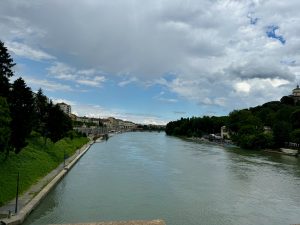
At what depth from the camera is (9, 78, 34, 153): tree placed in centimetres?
2456

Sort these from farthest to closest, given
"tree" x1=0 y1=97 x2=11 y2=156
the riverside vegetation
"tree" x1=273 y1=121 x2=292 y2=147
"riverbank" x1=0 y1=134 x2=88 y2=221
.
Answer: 1. "tree" x1=273 y1=121 x2=292 y2=147
2. the riverside vegetation
3. "tree" x1=0 y1=97 x2=11 y2=156
4. "riverbank" x1=0 y1=134 x2=88 y2=221

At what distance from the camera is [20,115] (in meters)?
25.0

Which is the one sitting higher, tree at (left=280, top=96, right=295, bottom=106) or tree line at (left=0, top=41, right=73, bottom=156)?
tree at (left=280, top=96, right=295, bottom=106)

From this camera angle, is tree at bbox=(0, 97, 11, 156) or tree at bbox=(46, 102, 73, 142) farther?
tree at bbox=(46, 102, 73, 142)

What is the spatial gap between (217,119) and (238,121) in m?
37.7

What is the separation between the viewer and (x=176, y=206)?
20.8 meters

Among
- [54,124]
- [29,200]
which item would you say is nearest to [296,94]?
[54,124]

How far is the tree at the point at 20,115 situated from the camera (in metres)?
24.6

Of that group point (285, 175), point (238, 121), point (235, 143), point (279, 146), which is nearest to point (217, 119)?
point (238, 121)

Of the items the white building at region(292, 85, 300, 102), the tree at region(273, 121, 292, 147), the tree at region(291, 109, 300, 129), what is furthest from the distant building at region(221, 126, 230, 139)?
the tree at region(273, 121, 292, 147)

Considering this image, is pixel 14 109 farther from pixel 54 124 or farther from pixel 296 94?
pixel 296 94

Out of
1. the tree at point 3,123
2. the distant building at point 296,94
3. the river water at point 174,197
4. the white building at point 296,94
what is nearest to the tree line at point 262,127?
the distant building at point 296,94

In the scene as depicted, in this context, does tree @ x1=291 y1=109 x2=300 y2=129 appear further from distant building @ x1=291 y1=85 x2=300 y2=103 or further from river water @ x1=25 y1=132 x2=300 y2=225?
distant building @ x1=291 y1=85 x2=300 y2=103

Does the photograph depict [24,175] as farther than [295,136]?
No
